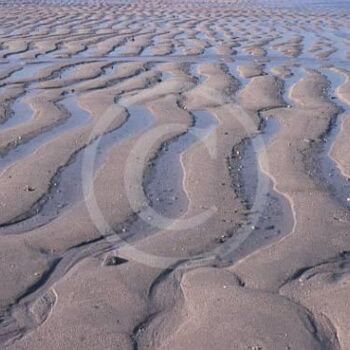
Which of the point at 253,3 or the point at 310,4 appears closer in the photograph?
the point at 310,4

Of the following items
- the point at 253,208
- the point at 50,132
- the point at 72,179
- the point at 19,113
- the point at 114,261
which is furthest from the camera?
the point at 19,113

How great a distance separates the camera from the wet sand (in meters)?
3.67

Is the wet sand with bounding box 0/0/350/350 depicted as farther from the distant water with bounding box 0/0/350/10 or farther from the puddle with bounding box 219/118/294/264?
the distant water with bounding box 0/0/350/10

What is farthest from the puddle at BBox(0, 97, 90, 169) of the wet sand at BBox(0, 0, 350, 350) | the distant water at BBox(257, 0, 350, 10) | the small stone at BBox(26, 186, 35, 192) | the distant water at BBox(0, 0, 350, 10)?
the distant water at BBox(257, 0, 350, 10)

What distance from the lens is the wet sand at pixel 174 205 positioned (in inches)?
144

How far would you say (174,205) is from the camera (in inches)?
206

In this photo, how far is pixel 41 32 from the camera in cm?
1516

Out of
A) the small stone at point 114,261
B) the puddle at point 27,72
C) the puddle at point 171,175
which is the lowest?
the puddle at point 27,72


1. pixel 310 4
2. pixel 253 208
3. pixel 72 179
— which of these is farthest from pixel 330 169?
pixel 310 4

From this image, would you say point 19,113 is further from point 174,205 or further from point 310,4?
point 310,4

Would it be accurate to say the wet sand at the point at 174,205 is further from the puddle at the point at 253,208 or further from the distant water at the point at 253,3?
the distant water at the point at 253,3

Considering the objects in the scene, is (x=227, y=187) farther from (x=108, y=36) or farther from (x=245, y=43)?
(x=108, y=36)

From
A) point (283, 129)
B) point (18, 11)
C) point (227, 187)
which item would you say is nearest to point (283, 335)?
point (227, 187)

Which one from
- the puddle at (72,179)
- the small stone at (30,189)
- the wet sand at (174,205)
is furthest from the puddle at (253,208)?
the small stone at (30,189)
